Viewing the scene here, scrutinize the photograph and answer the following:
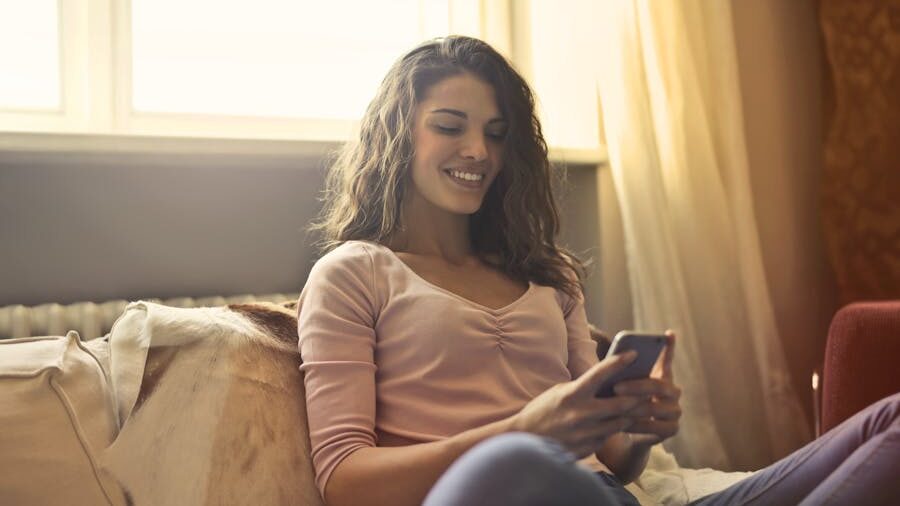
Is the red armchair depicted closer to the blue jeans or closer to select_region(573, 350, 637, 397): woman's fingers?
the blue jeans

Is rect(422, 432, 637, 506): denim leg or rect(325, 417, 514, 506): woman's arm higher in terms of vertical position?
rect(422, 432, 637, 506): denim leg

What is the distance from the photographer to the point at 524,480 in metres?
0.86

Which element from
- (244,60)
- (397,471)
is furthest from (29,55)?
(397,471)

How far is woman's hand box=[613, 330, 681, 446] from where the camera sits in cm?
114

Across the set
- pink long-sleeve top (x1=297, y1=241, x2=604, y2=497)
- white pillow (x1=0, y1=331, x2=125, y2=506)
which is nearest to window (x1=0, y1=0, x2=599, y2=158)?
pink long-sleeve top (x1=297, y1=241, x2=604, y2=497)

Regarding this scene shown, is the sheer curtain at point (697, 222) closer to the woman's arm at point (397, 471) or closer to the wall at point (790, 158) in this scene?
the wall at point (790, 158)

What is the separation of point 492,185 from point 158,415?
64cm

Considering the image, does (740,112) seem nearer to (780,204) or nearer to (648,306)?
(780,204)

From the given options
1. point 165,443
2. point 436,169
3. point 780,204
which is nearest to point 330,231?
point 436,169

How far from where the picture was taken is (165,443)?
1.19 m

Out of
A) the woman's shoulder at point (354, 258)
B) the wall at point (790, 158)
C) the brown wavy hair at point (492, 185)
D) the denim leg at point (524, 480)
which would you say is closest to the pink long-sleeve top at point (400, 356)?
the woman's shoulder at point (354, 258)

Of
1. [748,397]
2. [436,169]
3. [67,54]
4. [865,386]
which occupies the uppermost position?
[67,54]

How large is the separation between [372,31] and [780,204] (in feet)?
3.58

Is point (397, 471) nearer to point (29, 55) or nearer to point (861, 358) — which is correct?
point (861, 358)
